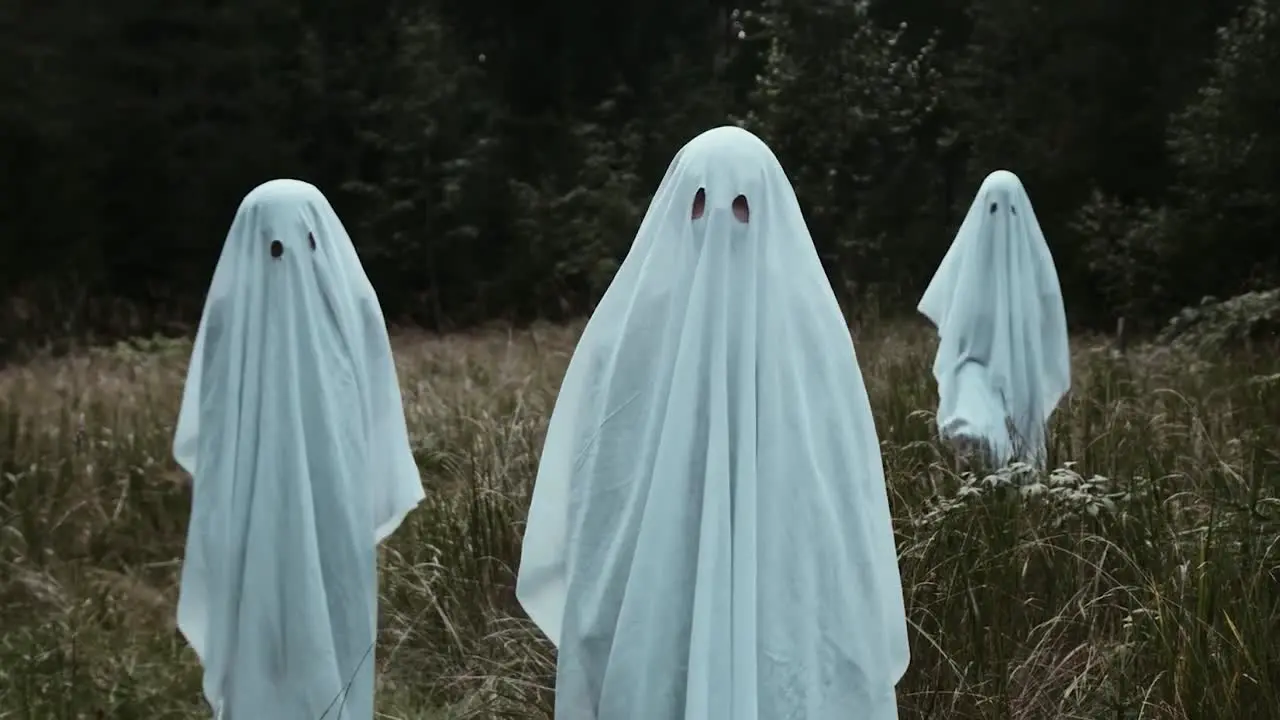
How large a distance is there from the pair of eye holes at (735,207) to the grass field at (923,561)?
160cm

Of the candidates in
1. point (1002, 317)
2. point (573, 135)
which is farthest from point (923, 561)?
point (573, 135)

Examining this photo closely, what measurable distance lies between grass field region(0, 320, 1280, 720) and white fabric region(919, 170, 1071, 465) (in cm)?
24

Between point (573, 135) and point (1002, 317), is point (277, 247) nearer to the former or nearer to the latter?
point (1002, 317)

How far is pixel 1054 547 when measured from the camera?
4242 mm

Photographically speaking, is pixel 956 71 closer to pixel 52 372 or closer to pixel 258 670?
pixel 52 372

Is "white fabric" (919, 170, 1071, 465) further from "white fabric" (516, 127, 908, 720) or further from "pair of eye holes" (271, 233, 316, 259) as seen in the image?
"white fabric" (516, 127, 908, 720)

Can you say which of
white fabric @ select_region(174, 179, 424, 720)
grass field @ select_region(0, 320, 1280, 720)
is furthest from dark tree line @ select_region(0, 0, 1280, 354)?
white fabric @ select_region(174, 179, 424, 720)

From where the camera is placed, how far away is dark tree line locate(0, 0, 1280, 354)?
59.8ft

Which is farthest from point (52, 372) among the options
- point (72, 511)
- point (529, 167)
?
point (529, 167)

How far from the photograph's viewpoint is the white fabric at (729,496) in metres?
2.87

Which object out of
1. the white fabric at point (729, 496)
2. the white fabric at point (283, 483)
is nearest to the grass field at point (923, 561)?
the white fabric at point (283, 483)

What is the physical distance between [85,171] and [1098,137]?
1573 centimetres

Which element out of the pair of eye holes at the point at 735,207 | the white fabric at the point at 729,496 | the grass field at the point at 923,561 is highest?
the pair of eye holes at the point at 735,207

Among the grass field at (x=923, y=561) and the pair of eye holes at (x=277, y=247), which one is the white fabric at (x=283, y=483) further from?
the grass field at (x=923, y=561)
